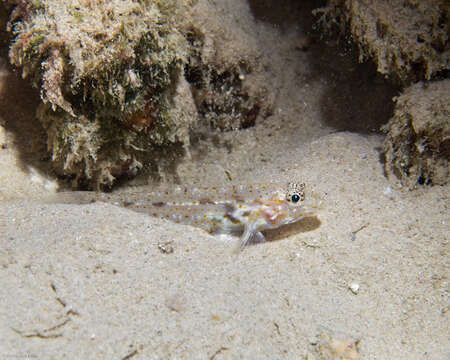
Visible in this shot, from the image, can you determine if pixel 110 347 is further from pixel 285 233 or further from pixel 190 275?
pixel 285 233

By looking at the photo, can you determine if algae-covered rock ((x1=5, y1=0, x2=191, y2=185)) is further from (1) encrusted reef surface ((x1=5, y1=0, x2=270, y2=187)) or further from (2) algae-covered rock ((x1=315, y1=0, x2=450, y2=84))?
(2) algae-covered rock ((x1=315, y1=0, x2=450, y2=84))

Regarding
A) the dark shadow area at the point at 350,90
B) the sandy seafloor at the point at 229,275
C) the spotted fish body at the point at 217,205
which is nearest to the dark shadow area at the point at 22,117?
the sandy seafloor at the point at 229,275

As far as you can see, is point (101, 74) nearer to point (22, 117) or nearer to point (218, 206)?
point (22, 117)

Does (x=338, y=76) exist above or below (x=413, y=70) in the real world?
below

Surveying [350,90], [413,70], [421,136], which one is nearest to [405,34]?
[413,70]

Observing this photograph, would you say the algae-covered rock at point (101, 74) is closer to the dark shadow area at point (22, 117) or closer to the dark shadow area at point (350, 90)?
the dark shadow area at point (22, 117)

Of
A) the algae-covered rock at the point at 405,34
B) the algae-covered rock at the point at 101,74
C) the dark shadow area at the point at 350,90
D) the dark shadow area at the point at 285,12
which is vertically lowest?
the algae-covered rock at the point at 101,74

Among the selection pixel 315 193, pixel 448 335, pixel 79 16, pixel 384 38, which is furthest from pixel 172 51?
pixel 448 335
